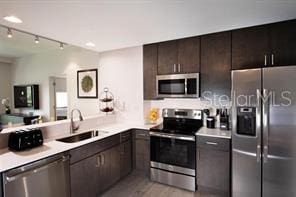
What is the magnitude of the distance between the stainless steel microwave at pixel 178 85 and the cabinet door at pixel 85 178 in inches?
63.2

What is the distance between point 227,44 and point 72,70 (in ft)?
11.7

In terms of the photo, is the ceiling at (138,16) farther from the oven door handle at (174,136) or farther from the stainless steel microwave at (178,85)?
the oven door handle at (174,136)

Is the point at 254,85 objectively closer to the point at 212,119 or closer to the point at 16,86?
the point at 212,119

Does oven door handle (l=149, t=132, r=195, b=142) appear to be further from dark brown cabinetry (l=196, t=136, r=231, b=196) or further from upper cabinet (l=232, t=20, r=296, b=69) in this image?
upper cabinet (l=232, t=20, r=296, b=69)

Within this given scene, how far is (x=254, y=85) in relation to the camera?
2141mm

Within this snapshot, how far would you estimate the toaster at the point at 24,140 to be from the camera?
199 cm

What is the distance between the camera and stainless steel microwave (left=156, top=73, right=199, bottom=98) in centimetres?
289

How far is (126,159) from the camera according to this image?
3.10 m

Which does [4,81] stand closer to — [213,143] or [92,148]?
[92,148]

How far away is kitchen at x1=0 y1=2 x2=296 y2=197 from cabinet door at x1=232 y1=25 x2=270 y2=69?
0.5 inches

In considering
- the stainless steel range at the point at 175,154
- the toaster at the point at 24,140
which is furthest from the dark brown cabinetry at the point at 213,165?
the toaster at the point at 24,140

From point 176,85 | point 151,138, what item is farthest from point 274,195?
point 176,85

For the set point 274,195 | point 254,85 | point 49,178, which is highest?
point 254,85

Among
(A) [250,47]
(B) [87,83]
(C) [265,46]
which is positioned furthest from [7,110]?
(C) [265,46]
